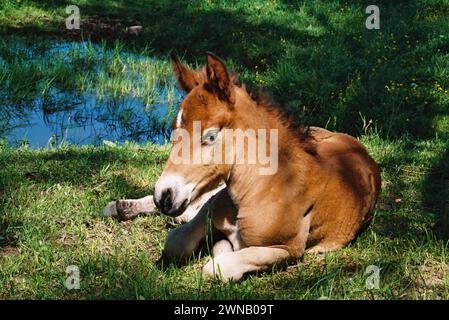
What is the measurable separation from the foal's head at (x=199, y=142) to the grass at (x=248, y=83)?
0.68m

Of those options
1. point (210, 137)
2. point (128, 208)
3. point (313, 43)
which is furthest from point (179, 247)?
point (313, 43)

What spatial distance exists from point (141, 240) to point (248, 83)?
5.31 feet

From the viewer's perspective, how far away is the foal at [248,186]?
17.3 feet

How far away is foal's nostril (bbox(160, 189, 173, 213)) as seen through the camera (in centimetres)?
510

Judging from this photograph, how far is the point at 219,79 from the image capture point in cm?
537

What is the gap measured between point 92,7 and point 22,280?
1433cm

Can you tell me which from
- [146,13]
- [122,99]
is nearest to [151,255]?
[122,99]

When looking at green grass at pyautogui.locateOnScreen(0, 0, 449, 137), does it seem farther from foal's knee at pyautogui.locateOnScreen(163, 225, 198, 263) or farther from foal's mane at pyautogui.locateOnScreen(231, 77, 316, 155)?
foal's knee at pyautogui.locateOnScreen(163, 225, 198, 263)

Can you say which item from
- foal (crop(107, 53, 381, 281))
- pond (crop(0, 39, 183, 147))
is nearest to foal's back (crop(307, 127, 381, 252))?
foal (crop(107, 53, 381, 281))

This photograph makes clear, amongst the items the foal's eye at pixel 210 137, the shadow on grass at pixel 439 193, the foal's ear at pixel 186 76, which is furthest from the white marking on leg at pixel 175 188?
the shadow on grass at pixel 439 193

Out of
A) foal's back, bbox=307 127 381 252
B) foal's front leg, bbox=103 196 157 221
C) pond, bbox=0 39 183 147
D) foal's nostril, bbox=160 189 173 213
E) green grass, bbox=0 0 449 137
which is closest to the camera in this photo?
foal's nostril, bbox=160 189 173 213

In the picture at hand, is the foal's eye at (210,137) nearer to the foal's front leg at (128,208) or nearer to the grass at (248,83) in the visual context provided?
the grass at (248,83)

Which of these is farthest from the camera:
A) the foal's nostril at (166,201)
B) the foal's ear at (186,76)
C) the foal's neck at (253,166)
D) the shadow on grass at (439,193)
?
the shadow on grass at (439,193)
